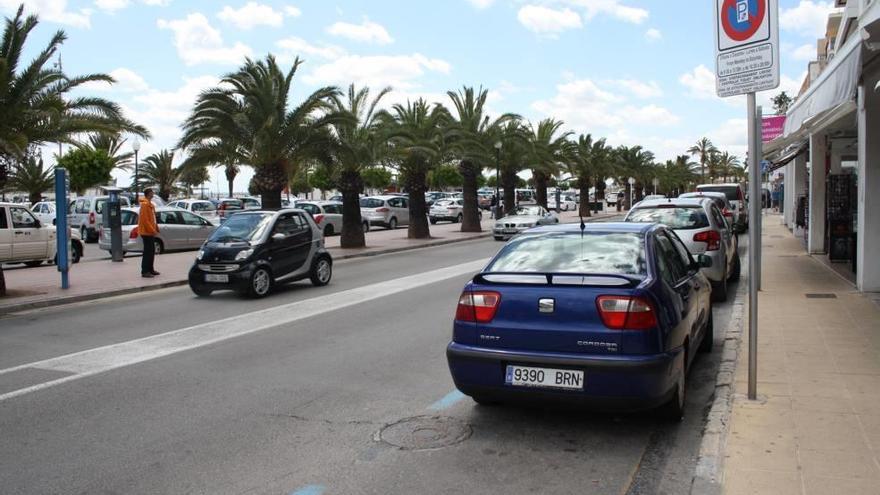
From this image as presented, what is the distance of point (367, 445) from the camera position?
516cm

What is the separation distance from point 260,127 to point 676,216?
13.0m

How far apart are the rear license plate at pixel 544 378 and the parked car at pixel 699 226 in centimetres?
655

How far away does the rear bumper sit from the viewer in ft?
16.1

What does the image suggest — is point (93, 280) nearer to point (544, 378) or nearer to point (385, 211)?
point (544, 378)

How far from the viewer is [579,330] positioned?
506cm

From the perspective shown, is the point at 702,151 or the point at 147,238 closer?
the point at 147,238

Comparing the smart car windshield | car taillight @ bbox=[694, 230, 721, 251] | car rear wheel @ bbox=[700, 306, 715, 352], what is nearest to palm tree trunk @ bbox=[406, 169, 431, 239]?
the smart car windshield

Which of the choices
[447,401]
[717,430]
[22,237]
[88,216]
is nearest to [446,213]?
[88,216]

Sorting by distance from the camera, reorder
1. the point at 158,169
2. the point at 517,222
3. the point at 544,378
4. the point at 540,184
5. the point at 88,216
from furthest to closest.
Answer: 1. the point at 158,169
2. the point at 540,184
3. the point at 88,216
4. the point at 517,222
5. the point at 544,378

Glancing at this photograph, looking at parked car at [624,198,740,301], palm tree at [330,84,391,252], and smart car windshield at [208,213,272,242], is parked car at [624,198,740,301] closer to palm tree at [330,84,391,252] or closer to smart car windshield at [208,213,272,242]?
smart car windshield at [208,213,272,242]

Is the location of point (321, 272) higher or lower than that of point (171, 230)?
lower

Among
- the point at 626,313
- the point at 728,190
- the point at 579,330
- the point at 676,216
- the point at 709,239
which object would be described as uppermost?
the point at 728,190

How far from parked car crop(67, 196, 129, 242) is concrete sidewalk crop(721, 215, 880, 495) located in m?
25.1

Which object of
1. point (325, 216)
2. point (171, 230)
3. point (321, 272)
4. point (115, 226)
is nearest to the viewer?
point (321, 272)
